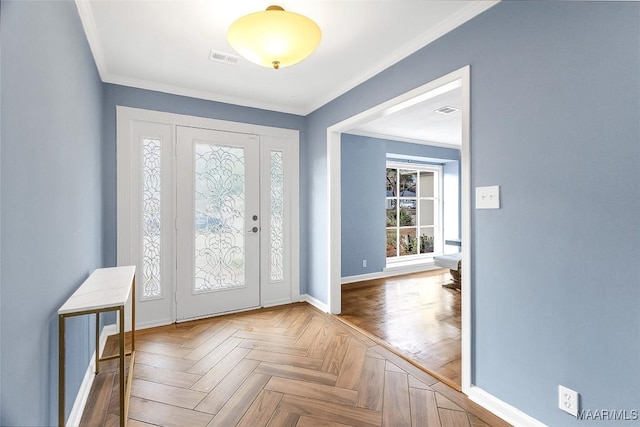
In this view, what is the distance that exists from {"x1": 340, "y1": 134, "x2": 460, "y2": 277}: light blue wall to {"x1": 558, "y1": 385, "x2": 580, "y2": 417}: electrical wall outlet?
139 inches

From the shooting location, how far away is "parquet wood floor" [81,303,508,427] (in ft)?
5.83

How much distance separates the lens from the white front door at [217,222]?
129 inches

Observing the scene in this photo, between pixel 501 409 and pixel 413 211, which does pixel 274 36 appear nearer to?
pixel 501 409

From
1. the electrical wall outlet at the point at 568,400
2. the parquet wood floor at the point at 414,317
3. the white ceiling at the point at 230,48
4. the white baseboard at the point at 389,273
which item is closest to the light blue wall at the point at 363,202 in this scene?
the white baseboard at the point at 389,273

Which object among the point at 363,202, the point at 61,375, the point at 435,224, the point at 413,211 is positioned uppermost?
the point at 363,202

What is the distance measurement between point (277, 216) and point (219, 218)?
723 millimetres

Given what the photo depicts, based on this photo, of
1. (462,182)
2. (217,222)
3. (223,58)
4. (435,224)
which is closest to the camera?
(462,182)

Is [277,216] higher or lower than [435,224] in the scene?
higher

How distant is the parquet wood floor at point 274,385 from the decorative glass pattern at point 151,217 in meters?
0.50

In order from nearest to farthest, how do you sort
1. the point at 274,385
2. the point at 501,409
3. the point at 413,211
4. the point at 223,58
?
1. the point at 501,409
2. the point at 274,385
3. the point at 223,58
4. the point at 413,211

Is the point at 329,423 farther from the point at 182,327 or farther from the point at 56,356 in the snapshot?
the point at 182,327

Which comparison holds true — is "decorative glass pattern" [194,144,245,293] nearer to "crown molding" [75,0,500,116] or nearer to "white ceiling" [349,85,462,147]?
"crown molding" [75,0,500,116]

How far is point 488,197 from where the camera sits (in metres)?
1.85

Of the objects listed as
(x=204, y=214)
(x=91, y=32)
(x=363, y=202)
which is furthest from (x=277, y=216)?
(x=91, y=32)
